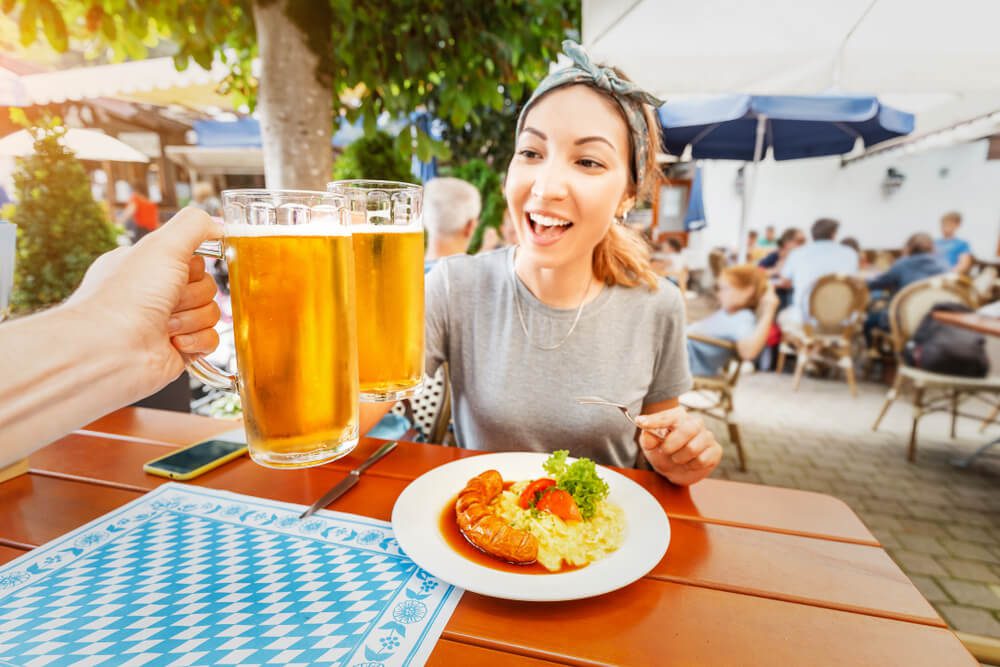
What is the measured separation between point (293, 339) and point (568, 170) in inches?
41.4

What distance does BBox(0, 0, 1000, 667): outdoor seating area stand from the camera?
772 mm

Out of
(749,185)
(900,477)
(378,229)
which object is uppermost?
(749,185)

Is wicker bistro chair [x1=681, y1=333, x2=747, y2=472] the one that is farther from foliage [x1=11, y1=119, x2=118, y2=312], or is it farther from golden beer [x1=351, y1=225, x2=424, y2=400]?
foliage [x1=11, y1=119, x2=118, y2=312]

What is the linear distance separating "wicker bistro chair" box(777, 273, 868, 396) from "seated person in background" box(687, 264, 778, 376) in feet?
8.69

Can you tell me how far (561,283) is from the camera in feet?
6.00

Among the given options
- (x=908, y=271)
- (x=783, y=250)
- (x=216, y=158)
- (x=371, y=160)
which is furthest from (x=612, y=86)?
(x=216, y=158)

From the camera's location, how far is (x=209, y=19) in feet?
7.81

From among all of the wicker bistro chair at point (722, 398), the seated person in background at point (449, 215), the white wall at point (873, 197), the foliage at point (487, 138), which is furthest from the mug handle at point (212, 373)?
the white wall at point (873, 197)

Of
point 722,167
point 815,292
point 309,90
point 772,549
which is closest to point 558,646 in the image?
point 772,549

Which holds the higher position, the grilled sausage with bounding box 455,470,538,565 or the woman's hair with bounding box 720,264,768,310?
the woman's hair with bounding box 720,264,768,310

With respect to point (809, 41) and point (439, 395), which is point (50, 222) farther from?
point (809, 41)

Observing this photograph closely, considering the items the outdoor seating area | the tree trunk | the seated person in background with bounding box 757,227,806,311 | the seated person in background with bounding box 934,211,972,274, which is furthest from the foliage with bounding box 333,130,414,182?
the seated person in background with bounding box 934,211,972,274

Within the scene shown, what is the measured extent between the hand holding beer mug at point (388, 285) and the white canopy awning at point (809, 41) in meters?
2.91

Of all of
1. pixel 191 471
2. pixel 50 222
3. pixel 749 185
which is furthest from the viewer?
pixel 749 185
